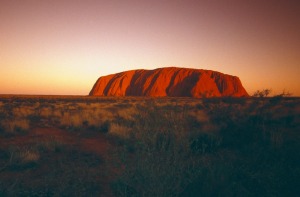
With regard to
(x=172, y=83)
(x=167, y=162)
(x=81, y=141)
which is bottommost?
(x=81, y=141)

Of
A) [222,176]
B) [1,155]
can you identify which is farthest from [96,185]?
[1,155]

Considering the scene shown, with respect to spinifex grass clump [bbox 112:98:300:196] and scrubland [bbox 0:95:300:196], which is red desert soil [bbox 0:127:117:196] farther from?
spinifex grass clump [bbox 112:98:300:196]

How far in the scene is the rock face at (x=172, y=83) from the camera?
85375mm

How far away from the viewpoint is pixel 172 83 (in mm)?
89875

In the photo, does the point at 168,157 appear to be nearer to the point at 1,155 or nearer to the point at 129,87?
the point at 1,155

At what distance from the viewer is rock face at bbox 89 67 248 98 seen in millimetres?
85375

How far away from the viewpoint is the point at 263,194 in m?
4.21

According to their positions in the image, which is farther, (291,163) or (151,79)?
(151,79)

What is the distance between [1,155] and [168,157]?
522 cm

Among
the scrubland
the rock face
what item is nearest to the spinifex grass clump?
the scrubland

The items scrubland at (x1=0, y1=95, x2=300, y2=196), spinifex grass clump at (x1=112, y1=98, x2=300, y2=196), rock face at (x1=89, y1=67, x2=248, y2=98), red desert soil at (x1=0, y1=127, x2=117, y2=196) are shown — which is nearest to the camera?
spinifex grass clump at (x1=112, y1=98, x2=300, y2=196)

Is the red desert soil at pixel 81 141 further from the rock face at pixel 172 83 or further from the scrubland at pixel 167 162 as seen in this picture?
the rock face at pixel 172 83

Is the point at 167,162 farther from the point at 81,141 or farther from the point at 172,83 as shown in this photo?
the point at 172,83

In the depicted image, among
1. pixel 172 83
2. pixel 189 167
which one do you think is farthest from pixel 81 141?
pixel 172 83
